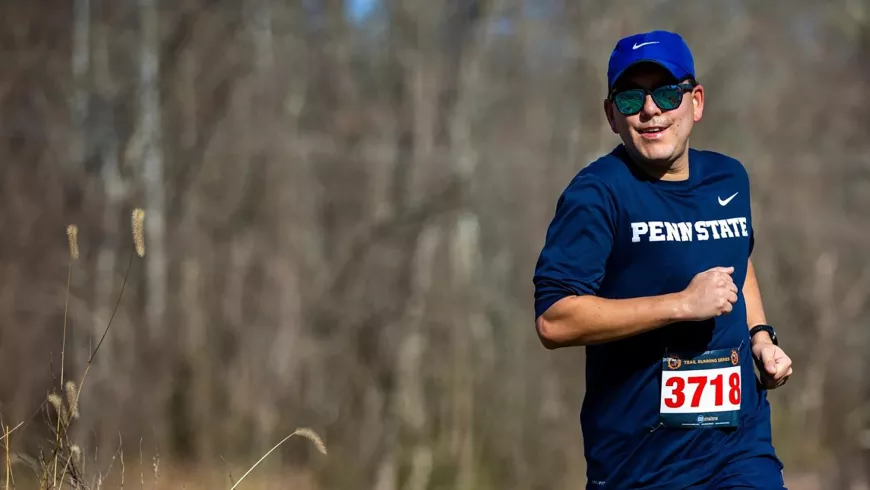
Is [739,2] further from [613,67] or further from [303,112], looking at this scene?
[613,67]

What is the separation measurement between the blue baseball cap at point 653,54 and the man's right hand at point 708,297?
0.46m

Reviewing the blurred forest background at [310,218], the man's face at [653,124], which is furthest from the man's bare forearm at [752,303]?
the blurred forest background at [310,218]

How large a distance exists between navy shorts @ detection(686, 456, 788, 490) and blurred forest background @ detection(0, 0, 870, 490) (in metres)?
3.92

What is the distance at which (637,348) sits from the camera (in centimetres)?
255

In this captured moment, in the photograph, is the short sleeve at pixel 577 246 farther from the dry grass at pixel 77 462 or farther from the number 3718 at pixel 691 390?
the dry grass at pixel 77 462

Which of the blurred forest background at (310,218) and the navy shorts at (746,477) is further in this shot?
the blurred forest background at (310,218)

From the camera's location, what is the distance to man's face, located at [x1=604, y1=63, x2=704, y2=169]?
8.27ft

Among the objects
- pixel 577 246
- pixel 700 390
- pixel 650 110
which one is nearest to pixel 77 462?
pixel 577 246

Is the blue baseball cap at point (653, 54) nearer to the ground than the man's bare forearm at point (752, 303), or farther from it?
farther from it

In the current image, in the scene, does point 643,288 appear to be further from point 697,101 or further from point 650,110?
point 697,101

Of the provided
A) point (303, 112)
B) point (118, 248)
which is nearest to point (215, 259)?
point (118, 248)

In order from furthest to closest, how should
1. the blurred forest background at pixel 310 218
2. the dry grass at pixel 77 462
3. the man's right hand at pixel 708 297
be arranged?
the blurred forest background at pixel 310 218 → the dry grass at pixel 77 462 → the man's right hand at pixel 708 297

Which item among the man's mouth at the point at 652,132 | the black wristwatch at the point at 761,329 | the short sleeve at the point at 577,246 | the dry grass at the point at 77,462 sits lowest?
the dry grass at the point at 77,462

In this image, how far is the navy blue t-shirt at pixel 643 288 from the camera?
96.7 inches
